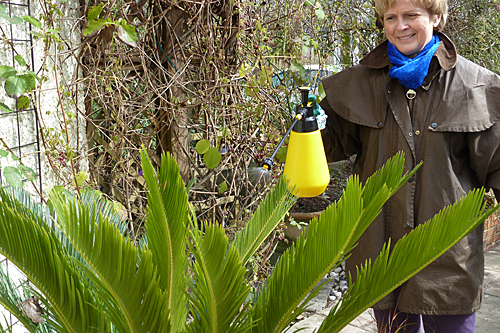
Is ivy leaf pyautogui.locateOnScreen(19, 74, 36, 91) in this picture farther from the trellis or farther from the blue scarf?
the blue scarf

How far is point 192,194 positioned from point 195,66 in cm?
73

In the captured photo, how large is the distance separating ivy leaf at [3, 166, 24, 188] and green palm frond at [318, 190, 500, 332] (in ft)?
4.22

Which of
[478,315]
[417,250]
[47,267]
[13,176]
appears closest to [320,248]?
[417,250]

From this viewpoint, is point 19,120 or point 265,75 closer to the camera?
point 19,120

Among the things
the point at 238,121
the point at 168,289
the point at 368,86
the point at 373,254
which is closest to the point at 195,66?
the point at 238,121

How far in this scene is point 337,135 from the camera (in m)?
1.98

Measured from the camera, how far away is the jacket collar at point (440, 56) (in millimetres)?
1737

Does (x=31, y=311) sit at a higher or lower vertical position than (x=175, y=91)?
lower

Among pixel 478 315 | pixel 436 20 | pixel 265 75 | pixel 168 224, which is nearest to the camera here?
pixel 168 224

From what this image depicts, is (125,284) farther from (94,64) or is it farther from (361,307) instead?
(94,64)

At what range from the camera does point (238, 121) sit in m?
2.70

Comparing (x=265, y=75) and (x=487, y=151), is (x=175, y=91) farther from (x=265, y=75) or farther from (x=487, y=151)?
(x=487, y=151)

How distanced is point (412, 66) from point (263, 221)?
75 cm

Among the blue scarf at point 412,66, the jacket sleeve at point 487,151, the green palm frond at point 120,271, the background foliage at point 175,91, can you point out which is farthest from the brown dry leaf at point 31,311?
the jacket sleeve at point 487,151
